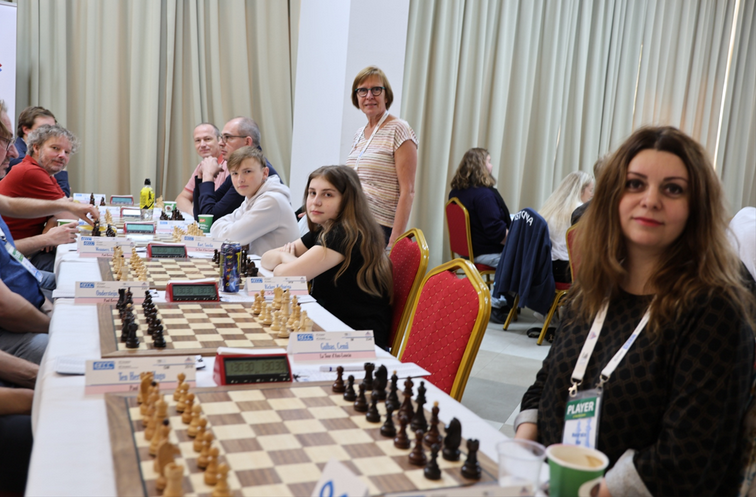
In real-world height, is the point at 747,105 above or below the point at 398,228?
above

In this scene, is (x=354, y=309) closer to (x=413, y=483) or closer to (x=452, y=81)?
(x=413, y=483)

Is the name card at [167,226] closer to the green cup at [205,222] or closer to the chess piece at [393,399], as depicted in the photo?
the green cup at [205,222]

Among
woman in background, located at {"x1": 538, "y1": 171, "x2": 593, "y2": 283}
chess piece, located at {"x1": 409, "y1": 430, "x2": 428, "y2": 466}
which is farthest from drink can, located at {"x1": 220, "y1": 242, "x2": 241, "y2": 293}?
woman in background, located at {"x1": 538, "y1": 171, "x2": 593, "y2": 283}

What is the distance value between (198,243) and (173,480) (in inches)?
91.8

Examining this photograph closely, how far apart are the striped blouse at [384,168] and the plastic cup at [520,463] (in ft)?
9.18

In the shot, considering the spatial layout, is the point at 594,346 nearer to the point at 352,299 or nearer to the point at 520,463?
the point at 520,463

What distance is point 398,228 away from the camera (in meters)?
3.72

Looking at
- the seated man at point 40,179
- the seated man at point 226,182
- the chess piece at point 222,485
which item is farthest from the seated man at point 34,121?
the chess piece at point 222,485

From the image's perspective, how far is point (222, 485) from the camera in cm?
89

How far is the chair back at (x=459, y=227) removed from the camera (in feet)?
16.8

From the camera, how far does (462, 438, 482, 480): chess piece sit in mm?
1022

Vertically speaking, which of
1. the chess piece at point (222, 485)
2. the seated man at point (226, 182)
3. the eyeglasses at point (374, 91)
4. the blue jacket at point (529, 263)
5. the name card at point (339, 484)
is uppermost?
the eyeglasses at point (374, 91)

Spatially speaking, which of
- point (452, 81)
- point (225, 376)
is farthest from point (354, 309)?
point (452, 81)

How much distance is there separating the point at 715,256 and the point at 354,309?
1.46 m
